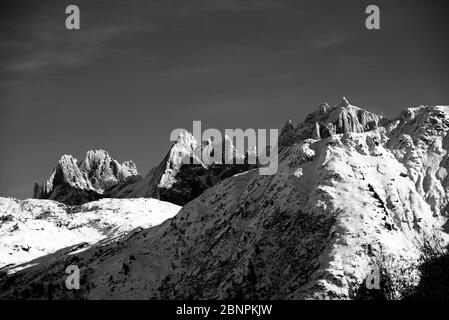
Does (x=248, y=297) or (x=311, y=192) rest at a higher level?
(x=311, y=192)

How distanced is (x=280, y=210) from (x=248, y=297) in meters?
24.6
